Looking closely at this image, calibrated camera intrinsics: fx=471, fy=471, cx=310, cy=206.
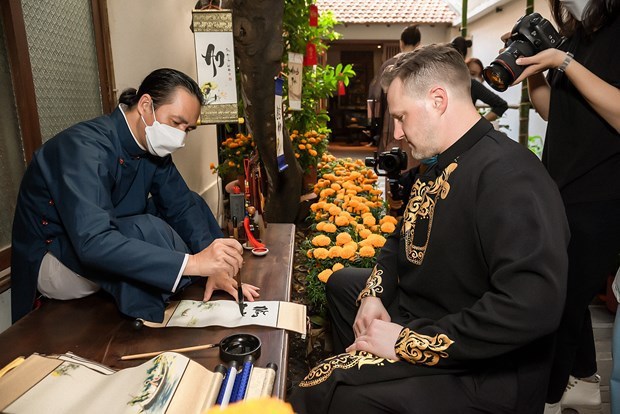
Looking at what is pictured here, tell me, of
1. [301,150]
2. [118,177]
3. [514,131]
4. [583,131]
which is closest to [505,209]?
[583,131]

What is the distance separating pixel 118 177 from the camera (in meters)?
2.08

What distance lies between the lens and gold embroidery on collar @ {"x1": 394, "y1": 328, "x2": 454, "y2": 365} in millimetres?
1425

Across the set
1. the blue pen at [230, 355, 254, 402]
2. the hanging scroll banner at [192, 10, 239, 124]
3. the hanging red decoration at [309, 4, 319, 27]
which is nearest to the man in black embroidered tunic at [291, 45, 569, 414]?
the blue pen at [230, 355, 254, 402]

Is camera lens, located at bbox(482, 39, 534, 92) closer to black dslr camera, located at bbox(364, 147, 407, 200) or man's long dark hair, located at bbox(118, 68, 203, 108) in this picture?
man's long dark hair, located at bbox(118, 68, 203, 108)

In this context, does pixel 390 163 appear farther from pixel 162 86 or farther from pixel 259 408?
pixel 259 408

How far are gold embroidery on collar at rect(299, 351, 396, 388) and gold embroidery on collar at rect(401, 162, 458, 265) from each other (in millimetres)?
394

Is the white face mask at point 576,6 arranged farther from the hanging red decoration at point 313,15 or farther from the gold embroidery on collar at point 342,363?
the hanging red decoration at point 313,15

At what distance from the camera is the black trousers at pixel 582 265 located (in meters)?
1.95

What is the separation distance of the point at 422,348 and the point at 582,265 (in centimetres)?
100

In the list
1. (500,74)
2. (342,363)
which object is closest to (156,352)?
(342,363)

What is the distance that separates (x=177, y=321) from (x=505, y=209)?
1167 mm

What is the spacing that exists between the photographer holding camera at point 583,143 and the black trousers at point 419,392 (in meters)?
0.76

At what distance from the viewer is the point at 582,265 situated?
6.56ft

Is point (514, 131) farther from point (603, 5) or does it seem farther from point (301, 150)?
point (603, 5)
